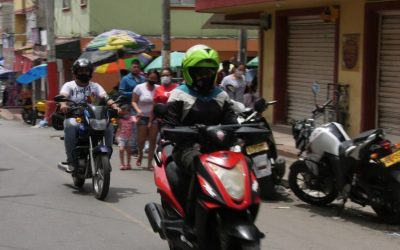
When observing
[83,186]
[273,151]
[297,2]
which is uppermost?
[297,2]

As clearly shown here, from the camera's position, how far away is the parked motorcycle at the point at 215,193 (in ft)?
14.2

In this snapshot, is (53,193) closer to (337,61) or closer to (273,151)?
(273,151)

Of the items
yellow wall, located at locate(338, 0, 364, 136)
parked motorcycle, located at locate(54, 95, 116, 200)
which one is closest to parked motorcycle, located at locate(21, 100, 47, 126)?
yellow wall, located at locate(338, 0, 364, 136)

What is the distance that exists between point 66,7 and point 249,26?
Answer: 43.6ft

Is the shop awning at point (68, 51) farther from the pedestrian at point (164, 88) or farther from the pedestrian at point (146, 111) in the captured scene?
the pedestrian at point (164, 88)

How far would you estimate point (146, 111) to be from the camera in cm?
1080

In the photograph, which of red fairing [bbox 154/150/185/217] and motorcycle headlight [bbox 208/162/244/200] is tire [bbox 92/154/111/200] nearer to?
red fairing [bbox 154/150/185/217]

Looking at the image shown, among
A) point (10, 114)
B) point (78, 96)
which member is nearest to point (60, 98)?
point (78, 96)

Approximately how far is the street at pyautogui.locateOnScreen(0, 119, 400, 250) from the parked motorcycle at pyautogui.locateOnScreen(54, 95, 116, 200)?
266 millimetres

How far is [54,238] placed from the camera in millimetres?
6352

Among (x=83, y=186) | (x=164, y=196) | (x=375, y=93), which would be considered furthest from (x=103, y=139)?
(x=375, y=93)

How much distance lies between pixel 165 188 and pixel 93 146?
3.52 metres

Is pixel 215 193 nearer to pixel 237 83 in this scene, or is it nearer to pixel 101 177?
pixel 101 177

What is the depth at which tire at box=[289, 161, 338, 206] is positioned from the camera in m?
7.75
